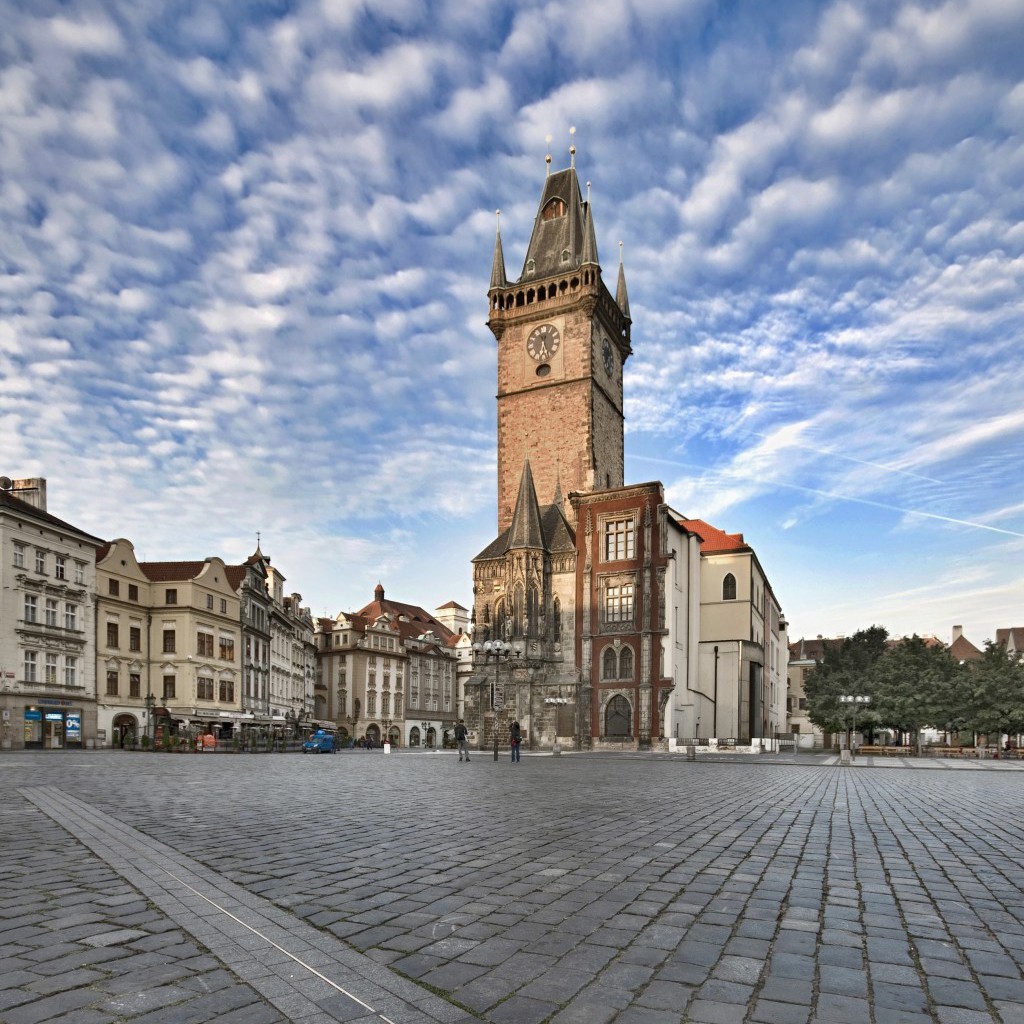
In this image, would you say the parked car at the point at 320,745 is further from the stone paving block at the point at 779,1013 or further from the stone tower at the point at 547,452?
the stone paving block at the point at 779,1013

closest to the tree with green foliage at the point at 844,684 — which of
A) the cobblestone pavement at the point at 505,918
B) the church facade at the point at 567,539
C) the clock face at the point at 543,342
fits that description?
the church facade at the point at 567,539

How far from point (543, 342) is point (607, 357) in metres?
5.63

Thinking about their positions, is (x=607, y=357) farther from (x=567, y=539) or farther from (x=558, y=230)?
(x=567, y=539)

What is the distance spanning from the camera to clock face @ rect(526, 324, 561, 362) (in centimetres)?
6550

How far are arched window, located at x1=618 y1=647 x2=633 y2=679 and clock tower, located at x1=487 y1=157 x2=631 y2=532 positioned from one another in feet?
41.3

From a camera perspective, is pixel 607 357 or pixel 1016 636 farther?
pixel 1016 636

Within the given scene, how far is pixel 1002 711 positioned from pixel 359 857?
5259 cm

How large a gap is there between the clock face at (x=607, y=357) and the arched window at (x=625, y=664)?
78.2 ft

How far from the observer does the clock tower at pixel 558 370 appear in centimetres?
6353

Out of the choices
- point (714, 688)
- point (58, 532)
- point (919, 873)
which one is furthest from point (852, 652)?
point (919, 873)

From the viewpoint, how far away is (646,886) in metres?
7.84

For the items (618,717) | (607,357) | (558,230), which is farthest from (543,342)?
(618,717)

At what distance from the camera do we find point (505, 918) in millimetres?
6578

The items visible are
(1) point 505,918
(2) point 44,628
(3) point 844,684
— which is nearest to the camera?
(1) point 505,918
